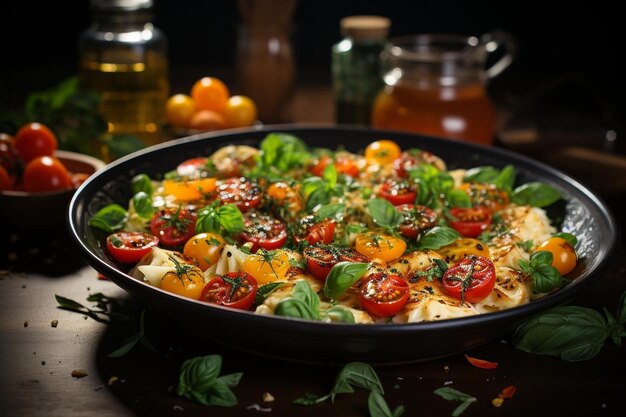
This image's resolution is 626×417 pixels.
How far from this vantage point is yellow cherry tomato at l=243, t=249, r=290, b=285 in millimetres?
2449

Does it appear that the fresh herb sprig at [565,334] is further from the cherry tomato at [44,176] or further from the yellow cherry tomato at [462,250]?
the cherry tomato at [44,176]

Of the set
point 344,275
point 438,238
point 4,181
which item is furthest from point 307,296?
point 4,181

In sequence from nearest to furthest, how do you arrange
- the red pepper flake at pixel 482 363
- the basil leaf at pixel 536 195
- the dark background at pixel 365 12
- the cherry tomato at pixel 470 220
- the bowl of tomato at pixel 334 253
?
the bowl of tomato at pixel 334 253 → the red pepper flake at pixel 482 363 → the cherry tomato at pixel 470 220 → the basil leaf at pixel 536 195 → the dark background at pixel 365 12

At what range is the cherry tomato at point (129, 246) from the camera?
269 centimetres

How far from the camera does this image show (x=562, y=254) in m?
2.68

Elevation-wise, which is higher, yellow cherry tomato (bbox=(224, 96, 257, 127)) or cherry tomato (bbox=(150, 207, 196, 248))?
cherry tomato (bbox=(150, 207, 196, 248))

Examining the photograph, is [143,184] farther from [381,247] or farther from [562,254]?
[562,254]

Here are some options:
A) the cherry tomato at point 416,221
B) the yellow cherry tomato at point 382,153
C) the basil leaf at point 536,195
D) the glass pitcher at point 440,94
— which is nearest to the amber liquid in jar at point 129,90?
the glass pitcher at point 440,94

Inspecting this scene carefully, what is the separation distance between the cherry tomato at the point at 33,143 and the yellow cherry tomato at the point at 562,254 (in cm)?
197

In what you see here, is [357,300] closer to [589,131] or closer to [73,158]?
[73,158]

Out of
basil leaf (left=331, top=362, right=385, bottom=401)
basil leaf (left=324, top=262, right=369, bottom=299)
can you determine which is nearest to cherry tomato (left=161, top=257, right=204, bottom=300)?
basil leaf (left=324, top=262, right=369, bottom=299)

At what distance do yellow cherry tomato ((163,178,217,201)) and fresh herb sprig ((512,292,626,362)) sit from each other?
1.18 m

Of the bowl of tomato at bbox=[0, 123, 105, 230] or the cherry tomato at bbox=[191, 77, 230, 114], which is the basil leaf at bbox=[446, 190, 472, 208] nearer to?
the bowl of tomato at bbox=[0, 123, 105, 230]

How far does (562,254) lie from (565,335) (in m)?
0.31
